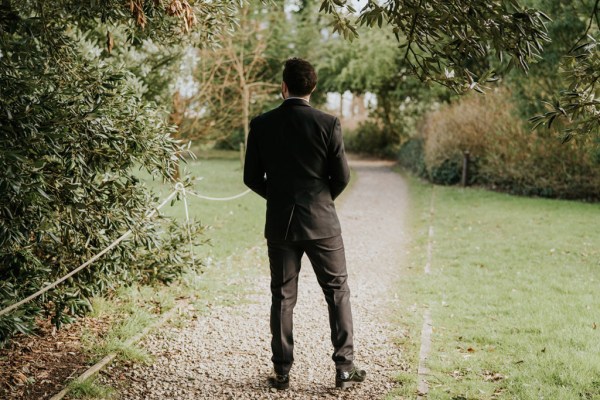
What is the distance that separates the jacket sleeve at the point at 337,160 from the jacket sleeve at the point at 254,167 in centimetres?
52

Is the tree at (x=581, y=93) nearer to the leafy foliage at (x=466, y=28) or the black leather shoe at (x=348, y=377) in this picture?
the leafy foliage at (x=466, y=28)

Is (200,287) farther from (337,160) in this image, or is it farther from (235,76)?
(235,76)

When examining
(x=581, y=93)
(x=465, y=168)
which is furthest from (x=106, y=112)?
(x=465, y=168)

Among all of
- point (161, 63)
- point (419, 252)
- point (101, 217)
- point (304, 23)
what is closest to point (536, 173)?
point (419, 252)

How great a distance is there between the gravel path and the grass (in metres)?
0.27

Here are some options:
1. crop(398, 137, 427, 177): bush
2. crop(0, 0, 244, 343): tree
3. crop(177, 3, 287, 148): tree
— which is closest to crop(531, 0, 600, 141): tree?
crop(0, 0, 244, 343): tree

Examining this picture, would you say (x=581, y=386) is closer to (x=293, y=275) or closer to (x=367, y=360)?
(x=367, y=360)

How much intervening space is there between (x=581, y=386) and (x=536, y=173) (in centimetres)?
1441

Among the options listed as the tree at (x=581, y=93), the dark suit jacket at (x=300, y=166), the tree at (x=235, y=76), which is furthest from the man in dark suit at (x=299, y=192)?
the tree at (x=235, y=76)

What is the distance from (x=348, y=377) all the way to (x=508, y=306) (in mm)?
3004

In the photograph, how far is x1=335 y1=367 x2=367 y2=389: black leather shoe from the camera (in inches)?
166

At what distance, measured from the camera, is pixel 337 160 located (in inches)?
157

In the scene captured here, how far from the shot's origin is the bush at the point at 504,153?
1675 centimetres

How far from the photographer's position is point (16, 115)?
3754mm
